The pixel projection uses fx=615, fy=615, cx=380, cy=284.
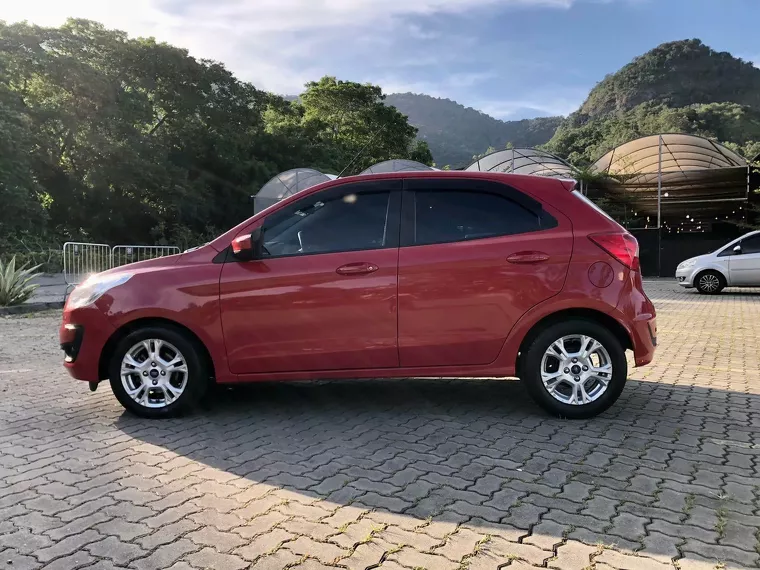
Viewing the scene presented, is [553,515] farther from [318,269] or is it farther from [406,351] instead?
[318,269]

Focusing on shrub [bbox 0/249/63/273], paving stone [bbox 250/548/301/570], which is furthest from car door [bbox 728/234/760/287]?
shrub [bbox 0/249/63/273]

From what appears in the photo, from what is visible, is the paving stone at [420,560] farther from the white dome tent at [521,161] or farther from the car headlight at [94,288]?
the white dome tent at [521,161]

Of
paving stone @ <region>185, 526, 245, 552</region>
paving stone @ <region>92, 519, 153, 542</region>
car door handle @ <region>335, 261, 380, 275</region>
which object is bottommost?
paving stone @ <region>185, 526, 245, 552</region>

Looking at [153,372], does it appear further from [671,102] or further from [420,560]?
[671,102]

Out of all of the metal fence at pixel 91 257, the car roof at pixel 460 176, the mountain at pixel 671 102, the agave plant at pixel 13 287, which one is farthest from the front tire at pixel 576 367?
the mountain at pixel 671 102

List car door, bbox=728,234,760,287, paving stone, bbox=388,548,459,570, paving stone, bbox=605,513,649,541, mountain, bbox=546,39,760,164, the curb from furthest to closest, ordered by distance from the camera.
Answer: mountain, bbox=546,39,760,164
car door, bbox=728,234,760,287
the curb
paving stone, bbox=605,513,649,541
paving stone, bbox=388,548,459,570

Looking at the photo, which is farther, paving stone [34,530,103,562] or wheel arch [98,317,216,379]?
wheel arch [98,317,216,379]

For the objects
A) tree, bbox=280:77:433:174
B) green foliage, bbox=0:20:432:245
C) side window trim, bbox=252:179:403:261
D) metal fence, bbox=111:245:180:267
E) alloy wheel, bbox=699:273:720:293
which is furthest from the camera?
tree, bbox=280:77:433:174

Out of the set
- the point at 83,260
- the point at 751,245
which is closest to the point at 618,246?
the point at 83,260

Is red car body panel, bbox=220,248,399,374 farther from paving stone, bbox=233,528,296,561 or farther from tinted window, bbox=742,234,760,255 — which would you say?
tinted window, bbox=742,234,760,255

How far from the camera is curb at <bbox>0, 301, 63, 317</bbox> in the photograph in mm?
12656

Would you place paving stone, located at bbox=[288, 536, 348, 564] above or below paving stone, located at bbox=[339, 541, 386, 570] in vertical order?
above

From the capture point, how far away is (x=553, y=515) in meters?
3.09

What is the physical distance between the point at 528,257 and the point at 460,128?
439ft
